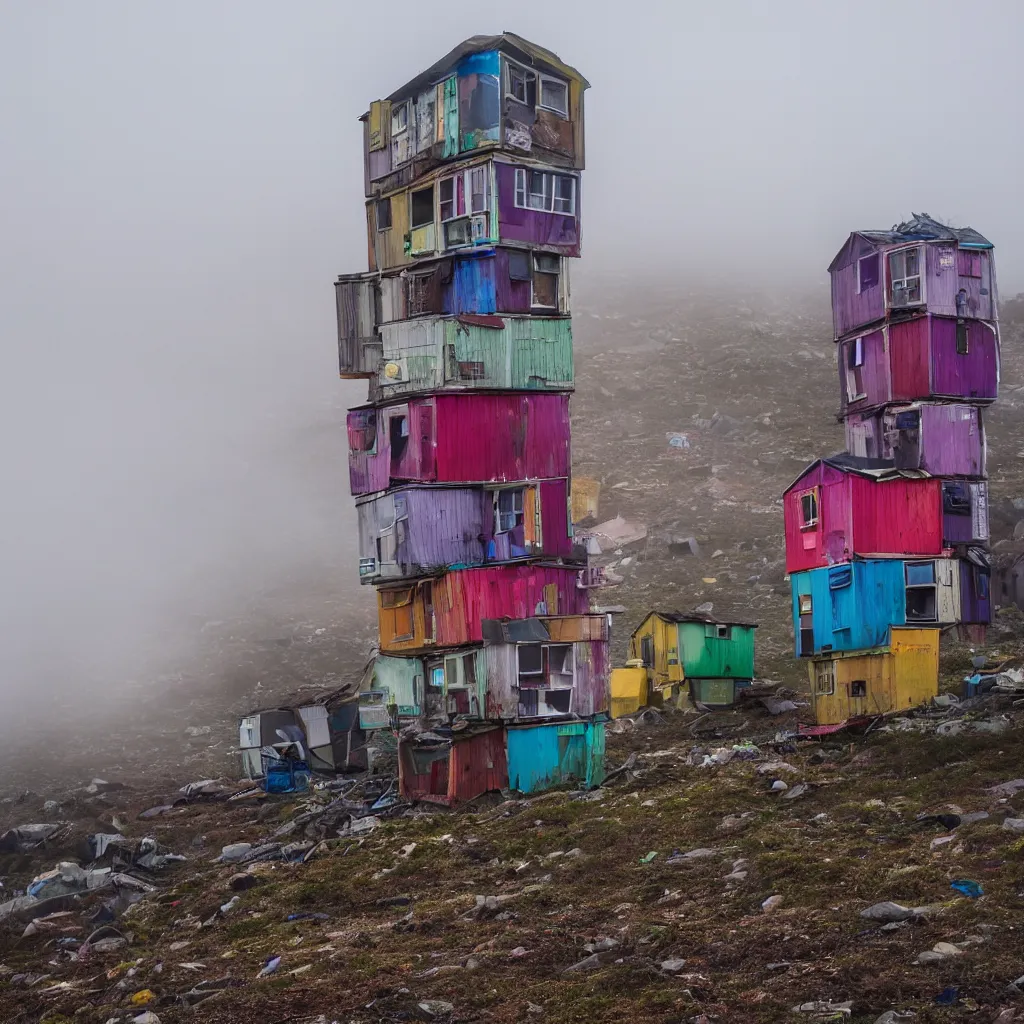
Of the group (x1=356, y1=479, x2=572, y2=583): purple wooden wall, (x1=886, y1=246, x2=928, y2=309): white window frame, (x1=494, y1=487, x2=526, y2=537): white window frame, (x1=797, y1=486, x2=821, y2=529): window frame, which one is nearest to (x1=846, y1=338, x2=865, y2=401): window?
(x1=886, y1=246, x2=928, y2=309): white window frame

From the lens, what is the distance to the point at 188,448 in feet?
228

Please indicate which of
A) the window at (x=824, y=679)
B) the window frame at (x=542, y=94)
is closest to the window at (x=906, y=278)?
the window frame at (x=542, y=94)

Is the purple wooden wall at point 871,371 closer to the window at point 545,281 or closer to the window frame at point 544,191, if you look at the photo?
the window frame at point 544,191

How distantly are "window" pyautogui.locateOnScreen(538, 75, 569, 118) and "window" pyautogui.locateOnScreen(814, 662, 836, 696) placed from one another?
13941 millimetres

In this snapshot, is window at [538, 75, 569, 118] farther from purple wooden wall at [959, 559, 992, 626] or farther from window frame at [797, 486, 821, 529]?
purple wooden wall at [959, 559, 992, 626]

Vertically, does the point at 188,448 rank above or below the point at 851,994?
above

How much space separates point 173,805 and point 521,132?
16663mm

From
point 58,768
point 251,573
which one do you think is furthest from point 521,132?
point 251,573

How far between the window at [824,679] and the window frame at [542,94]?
13.9 meters

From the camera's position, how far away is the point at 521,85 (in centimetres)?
2953

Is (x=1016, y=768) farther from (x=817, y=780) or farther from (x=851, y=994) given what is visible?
(x=851, y=994)

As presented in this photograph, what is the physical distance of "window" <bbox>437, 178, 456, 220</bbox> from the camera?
2955cm

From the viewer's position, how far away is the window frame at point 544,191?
96.2 ft

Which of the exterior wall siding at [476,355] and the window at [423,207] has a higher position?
the window at [423,207]
